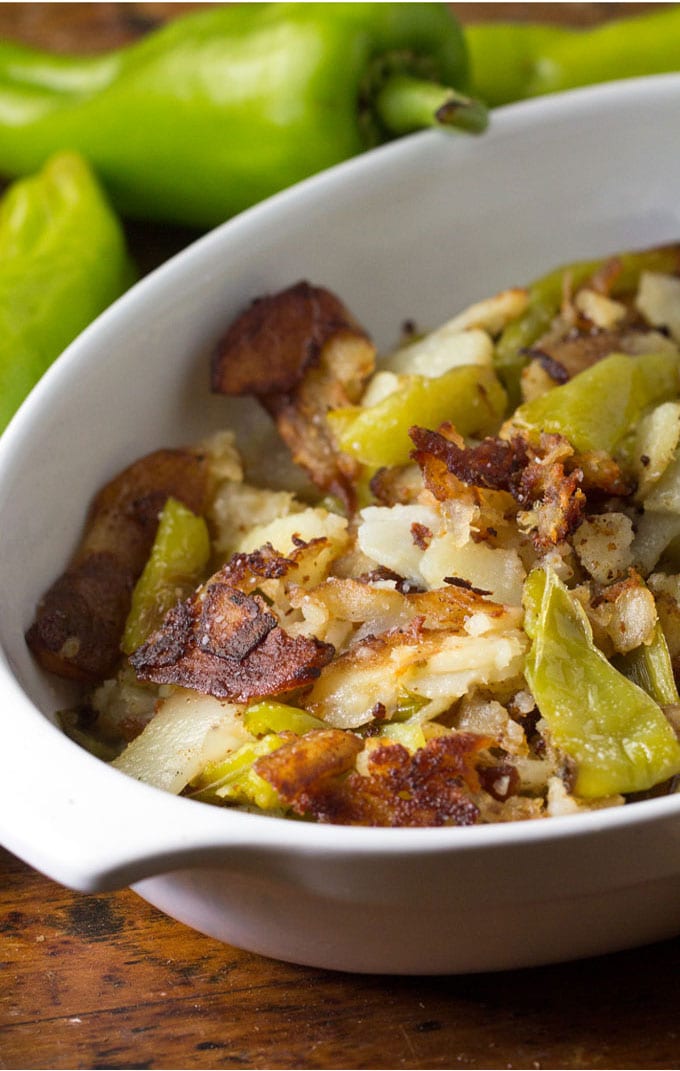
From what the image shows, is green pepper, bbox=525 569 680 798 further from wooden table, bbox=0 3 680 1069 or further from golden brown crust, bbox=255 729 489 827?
wooden table, bbox=0 3 680 1069

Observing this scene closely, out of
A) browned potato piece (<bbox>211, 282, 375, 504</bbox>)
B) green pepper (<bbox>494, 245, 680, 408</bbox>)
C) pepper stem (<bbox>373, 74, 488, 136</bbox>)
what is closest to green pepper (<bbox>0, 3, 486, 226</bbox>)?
pepper stem (<bbox>373, 74, 488, 136</bbox>)

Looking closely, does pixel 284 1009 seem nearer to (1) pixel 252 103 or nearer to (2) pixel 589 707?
(2) pixel 589 707

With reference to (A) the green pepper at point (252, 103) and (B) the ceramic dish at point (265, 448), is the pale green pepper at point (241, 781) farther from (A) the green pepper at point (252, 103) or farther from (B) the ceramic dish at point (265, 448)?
(A) the green pepper at point (252, 103)

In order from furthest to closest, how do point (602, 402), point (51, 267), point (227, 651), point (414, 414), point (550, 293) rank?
point (51, 267) → point (550, 293) → point (414, 414) → point (602, 402) → point (227, 651)

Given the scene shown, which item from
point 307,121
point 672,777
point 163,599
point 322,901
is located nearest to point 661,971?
point 672,777

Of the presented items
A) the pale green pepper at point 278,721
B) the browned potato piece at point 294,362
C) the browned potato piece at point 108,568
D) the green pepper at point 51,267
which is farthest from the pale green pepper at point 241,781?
the green pepper at point 51,267

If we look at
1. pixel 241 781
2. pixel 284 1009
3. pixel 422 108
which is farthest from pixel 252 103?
pixel 284 1009
